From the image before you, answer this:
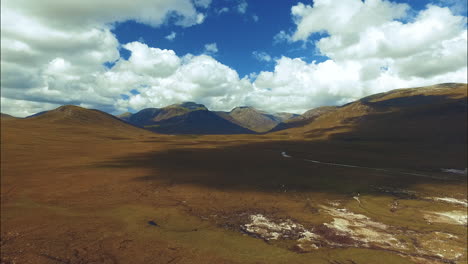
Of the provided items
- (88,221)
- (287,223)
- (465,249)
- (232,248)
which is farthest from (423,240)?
(88,221)

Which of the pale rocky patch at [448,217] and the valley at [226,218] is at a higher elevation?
the valley at [226,218]

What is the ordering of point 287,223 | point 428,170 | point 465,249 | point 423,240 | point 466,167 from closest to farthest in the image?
point 465,249 → point 423,240 → point 287,223 → point 428,170 → point 466,167

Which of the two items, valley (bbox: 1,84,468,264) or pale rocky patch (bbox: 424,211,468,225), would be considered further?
pale rocky patch (bbox: 424,211,468,225)

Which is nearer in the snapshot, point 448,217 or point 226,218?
point 226,218

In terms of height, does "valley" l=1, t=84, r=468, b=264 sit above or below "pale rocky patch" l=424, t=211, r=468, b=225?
above

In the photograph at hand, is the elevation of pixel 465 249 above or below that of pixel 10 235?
below

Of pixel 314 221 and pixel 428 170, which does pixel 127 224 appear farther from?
pixel 428 170

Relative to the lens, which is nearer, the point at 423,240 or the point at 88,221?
the point at 423,240

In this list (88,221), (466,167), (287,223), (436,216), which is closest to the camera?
(88,221)

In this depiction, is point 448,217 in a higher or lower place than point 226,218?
lower

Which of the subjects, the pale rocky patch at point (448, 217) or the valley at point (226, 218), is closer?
the valley at point (226, 218)
